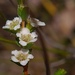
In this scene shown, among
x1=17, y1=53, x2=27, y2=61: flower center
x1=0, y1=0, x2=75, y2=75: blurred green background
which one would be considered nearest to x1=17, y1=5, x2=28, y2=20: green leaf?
x1=17, y1=53, x2=27, y2=61: flower center

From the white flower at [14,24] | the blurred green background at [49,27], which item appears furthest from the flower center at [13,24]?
the blurred green background at [49,27]

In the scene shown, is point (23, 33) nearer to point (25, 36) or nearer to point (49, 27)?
point (25, 36)

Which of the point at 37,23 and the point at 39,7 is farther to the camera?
the point at 39,7

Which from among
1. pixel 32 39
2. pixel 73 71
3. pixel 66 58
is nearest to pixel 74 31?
pixel 73 71

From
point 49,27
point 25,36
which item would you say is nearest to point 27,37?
point 25,36

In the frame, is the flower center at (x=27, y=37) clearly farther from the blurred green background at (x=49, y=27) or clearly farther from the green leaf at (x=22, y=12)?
the blurred green background at (x=49, y=27)

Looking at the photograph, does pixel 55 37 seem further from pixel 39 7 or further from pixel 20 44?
pixel 20 44

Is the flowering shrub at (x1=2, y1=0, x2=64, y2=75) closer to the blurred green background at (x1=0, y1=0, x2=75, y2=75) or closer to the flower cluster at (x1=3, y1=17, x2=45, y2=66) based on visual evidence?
the flower cluster at (x1=3, y1=17, x2=45, y2=66)

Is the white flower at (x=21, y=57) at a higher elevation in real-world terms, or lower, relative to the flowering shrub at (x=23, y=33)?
lower
